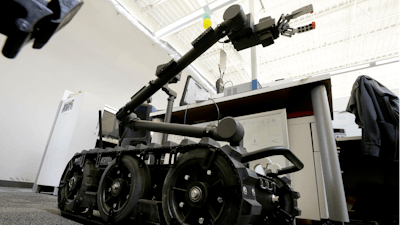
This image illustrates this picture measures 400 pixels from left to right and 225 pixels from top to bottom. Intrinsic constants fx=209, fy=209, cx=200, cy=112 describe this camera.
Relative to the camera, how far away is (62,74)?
3877 mm

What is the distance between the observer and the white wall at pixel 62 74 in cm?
324

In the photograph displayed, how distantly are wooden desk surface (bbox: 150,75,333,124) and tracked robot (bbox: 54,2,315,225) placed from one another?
515 millimetres

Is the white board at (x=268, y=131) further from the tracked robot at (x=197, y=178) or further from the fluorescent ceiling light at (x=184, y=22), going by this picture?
the fluorescent ceiling light at (x=184, y=22)

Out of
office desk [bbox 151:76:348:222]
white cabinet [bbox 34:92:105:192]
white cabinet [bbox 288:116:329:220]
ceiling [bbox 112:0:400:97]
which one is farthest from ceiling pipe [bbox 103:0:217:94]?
white cabinet [bbox 288:116:329:220]

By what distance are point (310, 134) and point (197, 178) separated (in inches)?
39.7

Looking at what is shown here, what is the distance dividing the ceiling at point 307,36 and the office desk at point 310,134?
253cm

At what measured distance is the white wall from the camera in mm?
3240

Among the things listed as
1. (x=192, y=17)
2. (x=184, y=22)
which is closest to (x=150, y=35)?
(x=184, y=22)

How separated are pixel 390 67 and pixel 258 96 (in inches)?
285

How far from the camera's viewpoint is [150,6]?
445 centimetres

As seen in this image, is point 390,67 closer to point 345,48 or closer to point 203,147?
point 345,48

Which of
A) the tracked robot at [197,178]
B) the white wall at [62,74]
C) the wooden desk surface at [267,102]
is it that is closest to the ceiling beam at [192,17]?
the white wall at [62,74]

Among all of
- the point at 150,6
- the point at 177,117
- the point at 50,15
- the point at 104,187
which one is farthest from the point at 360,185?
the point at 150,6

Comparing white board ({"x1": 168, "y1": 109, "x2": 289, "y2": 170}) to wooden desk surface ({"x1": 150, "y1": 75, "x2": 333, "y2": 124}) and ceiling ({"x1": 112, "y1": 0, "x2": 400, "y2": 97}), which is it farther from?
ceiling ({"x1": 112, "y1": 0, "x2": 400, "y2": 97})
